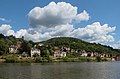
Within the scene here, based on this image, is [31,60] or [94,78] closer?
[94,78]

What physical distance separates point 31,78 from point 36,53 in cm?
13346

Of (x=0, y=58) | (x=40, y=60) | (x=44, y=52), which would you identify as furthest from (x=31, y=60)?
(x=44, y=52)

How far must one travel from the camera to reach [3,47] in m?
182

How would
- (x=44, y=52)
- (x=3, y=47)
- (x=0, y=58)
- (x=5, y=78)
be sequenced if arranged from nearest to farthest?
(x=5, y=78), (x=0, y=58), (x=3, y=47), (x=44, y=52)

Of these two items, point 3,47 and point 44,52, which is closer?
point 3,47

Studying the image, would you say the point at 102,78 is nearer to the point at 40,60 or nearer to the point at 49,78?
the point at 49,78

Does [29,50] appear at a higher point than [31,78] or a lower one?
higher

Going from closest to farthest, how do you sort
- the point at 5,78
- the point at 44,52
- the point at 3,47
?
the point at 5,78 < the point at 3,47 < the point at 44,52

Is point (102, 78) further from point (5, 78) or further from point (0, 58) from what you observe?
point (0, 58)

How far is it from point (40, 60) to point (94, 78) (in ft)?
352

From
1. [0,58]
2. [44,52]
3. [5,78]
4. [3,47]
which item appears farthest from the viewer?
[44,52]

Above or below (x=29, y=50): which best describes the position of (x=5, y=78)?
below

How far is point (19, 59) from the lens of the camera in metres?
164

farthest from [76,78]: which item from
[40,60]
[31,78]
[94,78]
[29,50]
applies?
[29,50]
